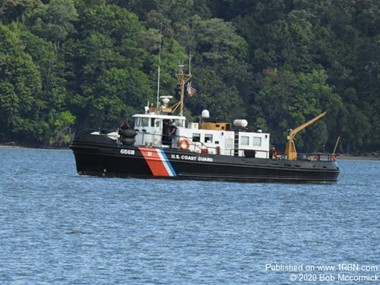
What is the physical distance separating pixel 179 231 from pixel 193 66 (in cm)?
10752

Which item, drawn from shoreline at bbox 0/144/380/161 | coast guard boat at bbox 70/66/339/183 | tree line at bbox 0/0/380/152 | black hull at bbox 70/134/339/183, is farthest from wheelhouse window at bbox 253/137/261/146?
shoreline at bbox 0/144/380/161

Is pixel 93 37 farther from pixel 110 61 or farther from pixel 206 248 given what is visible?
pixel 206 248

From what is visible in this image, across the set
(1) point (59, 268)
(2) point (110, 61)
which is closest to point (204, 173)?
(1) point (59, 268)

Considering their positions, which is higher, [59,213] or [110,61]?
[110,61]

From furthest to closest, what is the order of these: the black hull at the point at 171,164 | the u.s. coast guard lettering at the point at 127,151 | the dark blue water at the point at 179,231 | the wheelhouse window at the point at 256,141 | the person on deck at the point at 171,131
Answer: the wheelhouse window at the point at 256,141, the person on deck at the point at 171,131, the black hull at the point at 171,164, the u.s. coast guard lettering at the point at 127,151, the dark blue water at the point at 179,231

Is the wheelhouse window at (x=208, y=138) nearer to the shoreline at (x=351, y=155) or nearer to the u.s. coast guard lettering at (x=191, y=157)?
the u.s. coast guard lettering at (x=191, y=157)

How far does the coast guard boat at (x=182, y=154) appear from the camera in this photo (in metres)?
88.1

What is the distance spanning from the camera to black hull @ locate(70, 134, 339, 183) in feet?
288

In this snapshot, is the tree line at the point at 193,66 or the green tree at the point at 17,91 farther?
the tree line at the point at 193,66

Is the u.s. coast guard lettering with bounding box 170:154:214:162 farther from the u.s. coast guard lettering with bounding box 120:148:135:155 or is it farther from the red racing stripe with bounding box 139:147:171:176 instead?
the u.s. coast guard lettering with bounding box 120:148:135:155

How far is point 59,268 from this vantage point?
2083 inches

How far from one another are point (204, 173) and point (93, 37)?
76.0 meters

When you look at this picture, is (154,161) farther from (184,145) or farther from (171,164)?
(184,145)

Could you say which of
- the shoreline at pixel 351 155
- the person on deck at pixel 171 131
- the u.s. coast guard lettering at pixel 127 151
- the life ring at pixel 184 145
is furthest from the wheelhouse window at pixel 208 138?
the shoreline at pixel 351 155
